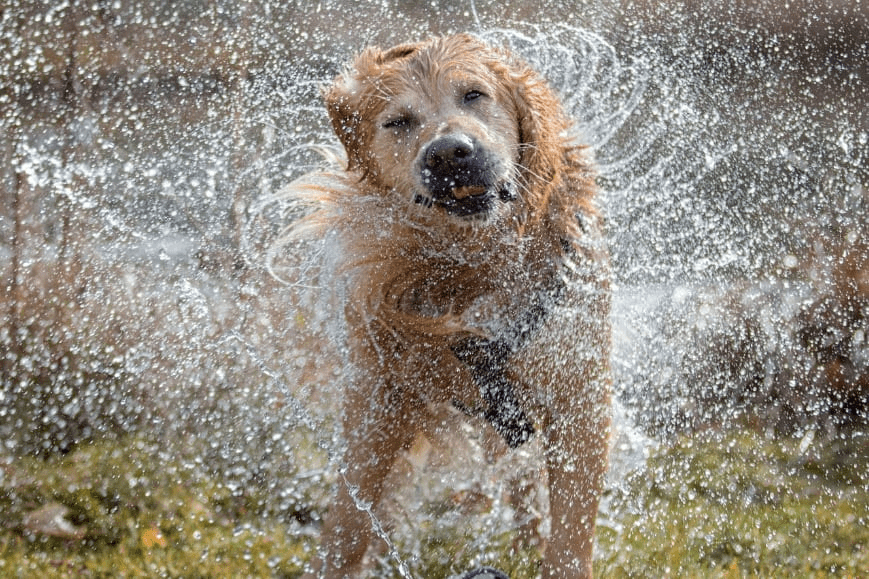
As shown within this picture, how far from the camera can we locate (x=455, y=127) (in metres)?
2.37

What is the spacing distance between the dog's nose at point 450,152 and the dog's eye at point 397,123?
0.80 feet

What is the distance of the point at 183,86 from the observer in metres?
4.76

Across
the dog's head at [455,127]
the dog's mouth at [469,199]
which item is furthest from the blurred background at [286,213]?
the dog's mouth at [469,199]

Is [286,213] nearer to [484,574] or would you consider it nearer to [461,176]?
[461,176]

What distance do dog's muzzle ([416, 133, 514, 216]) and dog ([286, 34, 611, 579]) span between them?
20mm

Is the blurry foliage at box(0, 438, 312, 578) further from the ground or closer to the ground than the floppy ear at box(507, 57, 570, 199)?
closer to the ground

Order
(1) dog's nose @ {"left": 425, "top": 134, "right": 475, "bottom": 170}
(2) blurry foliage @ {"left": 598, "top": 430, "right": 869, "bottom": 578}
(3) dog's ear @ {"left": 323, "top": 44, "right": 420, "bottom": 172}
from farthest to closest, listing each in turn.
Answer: (2) blurry foliage @ {"left": 598, "top": 430, "right": 869, "bottom": 578} < (3) dog's ear @ {"left": 323, "top": 44, "right": 420, "bottom": 172} < (1) dog's nose @ {"left": 425, "top": 134, "right": 475, "bottom": 170}

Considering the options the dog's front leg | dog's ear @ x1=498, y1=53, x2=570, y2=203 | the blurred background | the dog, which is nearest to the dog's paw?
the dog

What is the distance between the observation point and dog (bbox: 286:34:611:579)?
2.52 meters

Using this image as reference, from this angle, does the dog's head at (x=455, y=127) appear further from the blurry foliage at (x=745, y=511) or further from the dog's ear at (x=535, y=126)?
the blurry foliage at (x=745, y=511)

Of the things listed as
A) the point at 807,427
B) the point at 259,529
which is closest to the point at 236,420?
the point at 259,529

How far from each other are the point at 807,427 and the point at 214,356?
3177 millimetres

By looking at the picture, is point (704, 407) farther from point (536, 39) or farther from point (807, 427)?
point (536, 39)

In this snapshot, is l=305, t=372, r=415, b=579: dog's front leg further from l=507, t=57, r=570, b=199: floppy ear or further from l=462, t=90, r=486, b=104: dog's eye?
l=462, t=90, r=486, b=104: dog's eye
